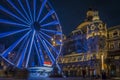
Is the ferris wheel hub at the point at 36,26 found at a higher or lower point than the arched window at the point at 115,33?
lower

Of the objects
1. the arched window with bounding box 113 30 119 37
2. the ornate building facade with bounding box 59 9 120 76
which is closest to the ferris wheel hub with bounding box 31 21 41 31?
the ornate building facade with bounding box 59 9 120 76

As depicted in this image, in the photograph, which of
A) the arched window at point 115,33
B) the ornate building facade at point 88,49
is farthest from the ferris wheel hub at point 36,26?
the arched window at point 115,33

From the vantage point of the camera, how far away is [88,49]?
94062mm

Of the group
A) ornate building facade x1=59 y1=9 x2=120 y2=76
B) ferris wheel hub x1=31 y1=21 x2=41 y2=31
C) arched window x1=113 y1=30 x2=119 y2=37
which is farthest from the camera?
ornate building facade x1=59 y1=9 x2=120 y2=76

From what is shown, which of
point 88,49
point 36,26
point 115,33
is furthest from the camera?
point 88,49

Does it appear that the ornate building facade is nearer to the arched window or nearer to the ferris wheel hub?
the arched window

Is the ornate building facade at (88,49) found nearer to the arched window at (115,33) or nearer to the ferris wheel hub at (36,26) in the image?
the arched window at (115,33)

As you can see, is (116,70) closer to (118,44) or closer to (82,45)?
(118,44)

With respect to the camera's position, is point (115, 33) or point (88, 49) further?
point (88, 49)

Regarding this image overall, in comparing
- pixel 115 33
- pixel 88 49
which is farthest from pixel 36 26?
pixel 88 49

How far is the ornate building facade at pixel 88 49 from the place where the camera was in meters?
85.6

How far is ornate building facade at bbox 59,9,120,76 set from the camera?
281ft

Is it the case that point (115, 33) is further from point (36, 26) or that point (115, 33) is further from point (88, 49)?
point (36, 26)

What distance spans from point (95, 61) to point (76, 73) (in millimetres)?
15756
